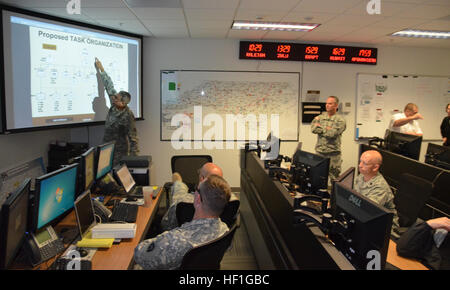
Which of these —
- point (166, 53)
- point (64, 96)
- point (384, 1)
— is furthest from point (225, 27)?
point (64, 96)

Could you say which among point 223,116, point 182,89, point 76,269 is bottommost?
point 76,269

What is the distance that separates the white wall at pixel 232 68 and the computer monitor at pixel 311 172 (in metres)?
2.71

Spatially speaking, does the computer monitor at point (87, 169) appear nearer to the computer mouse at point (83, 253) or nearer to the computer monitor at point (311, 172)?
the computer mouse at point (83, 253)

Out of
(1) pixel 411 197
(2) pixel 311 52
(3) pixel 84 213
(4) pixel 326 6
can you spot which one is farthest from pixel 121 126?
(1) pixel 411 197

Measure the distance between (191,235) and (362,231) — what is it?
0.90 m

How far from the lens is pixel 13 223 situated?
1.46 m

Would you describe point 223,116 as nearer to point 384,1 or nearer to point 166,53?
point 166,53

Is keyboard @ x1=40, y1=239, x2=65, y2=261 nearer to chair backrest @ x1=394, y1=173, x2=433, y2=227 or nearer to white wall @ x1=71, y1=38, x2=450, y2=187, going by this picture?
chair backrest @ x1=394, y1=173, x2=433, y2=227

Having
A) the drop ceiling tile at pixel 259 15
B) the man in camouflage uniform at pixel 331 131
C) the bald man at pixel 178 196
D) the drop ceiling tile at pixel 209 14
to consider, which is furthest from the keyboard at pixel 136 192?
the man in camouflage uniform at pixel 331 131

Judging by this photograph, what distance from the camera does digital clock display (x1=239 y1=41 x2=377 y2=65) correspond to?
203 inches

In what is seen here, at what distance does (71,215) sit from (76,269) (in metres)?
0.84

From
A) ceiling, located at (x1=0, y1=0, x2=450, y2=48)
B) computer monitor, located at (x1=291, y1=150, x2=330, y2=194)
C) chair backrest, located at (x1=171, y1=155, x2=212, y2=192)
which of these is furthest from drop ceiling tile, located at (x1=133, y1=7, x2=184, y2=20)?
computer monitor, located at (x1=291, y1=150, x2=330, y2=194)

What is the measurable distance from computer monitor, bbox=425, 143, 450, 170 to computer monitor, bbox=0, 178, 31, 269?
13.3ft
